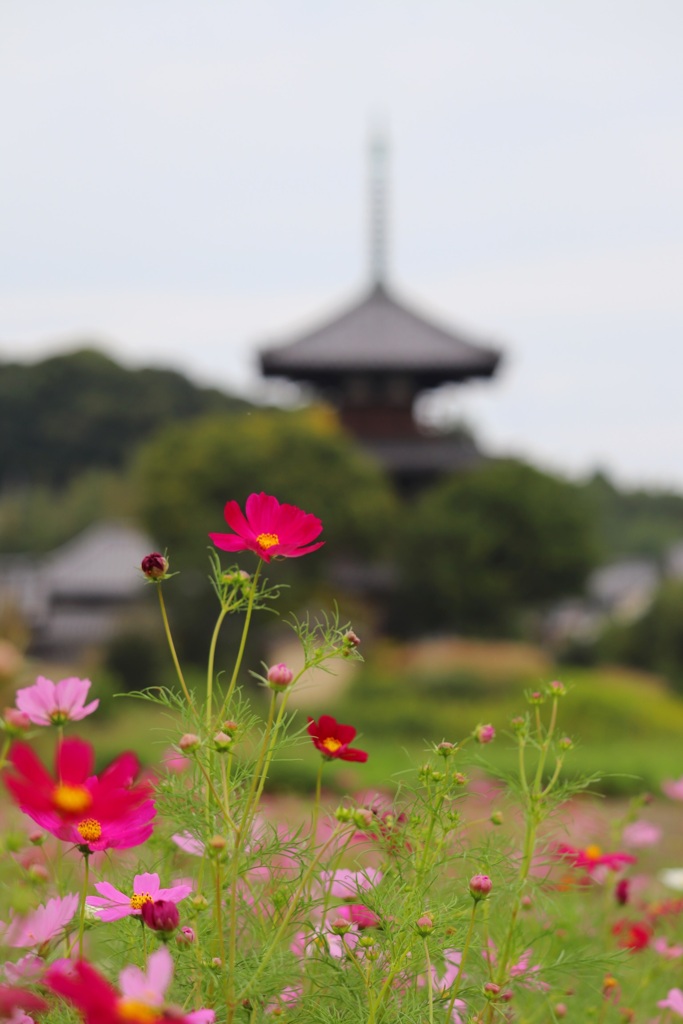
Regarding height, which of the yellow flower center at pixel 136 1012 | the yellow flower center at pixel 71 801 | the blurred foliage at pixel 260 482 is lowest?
the blurred foliage at pixel 260 482

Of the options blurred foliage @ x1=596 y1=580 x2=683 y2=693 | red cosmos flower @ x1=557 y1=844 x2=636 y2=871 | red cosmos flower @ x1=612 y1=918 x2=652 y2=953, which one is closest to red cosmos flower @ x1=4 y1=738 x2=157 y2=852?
red cosmos flower @ x1=557 y1=844 x2=636 y2=871

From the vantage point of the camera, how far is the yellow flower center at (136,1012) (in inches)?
17.8

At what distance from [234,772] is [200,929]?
0.12 meters

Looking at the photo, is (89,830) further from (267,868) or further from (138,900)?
(267,868)

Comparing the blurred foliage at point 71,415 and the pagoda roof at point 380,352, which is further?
the blurred foliage at point 71,415

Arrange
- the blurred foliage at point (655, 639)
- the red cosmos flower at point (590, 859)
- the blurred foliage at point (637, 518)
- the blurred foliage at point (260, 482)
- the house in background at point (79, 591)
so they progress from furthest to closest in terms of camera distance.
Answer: the blurred foliage at point (637, 518)
the house in background at point (79, 591)
the blurred foliage at point (655, 639)
the blurred foliage at point (260, 482)
the red cosmos flower at point (590, 859)

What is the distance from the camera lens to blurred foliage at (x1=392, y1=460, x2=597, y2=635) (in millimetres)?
13133

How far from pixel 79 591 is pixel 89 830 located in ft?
69.5

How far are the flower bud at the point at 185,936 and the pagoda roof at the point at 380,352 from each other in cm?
1540

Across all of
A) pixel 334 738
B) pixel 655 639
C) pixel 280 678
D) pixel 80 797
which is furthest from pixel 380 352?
pixel 80 797

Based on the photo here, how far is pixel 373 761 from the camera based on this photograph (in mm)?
7375

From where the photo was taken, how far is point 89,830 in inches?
28.2

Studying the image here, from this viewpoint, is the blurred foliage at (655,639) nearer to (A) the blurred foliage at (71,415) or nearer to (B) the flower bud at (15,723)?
(B) the flower bud at (15,723)

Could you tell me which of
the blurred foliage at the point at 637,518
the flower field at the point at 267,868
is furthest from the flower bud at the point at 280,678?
the blurred foliage at the point at 637,518
